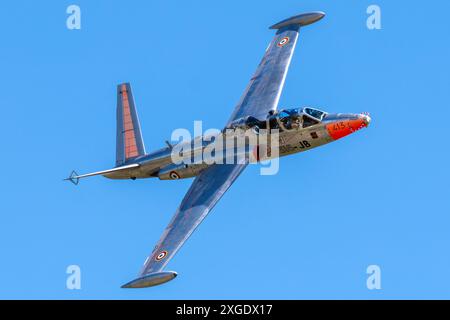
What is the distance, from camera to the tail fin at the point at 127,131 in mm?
66562

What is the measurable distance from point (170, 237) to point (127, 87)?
43.3 ft

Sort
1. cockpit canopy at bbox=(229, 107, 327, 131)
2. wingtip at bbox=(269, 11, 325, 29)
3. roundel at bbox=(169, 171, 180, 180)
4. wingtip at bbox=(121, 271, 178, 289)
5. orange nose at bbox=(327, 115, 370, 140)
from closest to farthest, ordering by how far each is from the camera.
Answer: wingtip at bbox=(121, 271, 178, 289) → orange nose at bbox=(327, 115, 370, 140) → cockpit canopy at bbox=(229, 107, 327, 131) → roundel at bbox=(169, 171, 180, 180) → wingtip at bbox=(269, 11, 325, 29)

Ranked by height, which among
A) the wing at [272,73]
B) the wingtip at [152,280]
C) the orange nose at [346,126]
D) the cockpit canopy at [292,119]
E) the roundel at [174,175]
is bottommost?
the wingtip at [152,280]

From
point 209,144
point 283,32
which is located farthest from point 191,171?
point 283,32

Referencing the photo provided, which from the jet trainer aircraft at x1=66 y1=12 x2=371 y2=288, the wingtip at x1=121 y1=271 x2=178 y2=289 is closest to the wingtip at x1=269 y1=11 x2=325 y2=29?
the jet trainer aircraft at x1=66 y1=12 x2=371 y2=288

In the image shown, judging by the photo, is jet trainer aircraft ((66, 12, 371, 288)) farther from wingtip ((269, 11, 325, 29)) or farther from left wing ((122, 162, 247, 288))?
wingtip ((269, 11, 325, 29))

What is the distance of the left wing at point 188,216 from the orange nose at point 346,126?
512cm

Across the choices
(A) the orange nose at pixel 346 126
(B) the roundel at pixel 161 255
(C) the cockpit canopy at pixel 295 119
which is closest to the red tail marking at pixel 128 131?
(C) the cockpit canopy at pixel 295 119

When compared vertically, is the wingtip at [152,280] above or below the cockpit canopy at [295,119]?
below

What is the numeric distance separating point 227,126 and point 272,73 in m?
6.30

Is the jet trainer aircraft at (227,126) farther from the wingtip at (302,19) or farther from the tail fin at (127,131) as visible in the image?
the wingtip at (302,19)

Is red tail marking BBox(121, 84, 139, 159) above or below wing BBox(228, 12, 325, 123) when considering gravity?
below

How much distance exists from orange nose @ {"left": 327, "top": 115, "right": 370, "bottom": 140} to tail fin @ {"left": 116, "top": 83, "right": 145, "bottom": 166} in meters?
11.2

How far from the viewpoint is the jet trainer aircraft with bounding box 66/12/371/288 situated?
193ft
